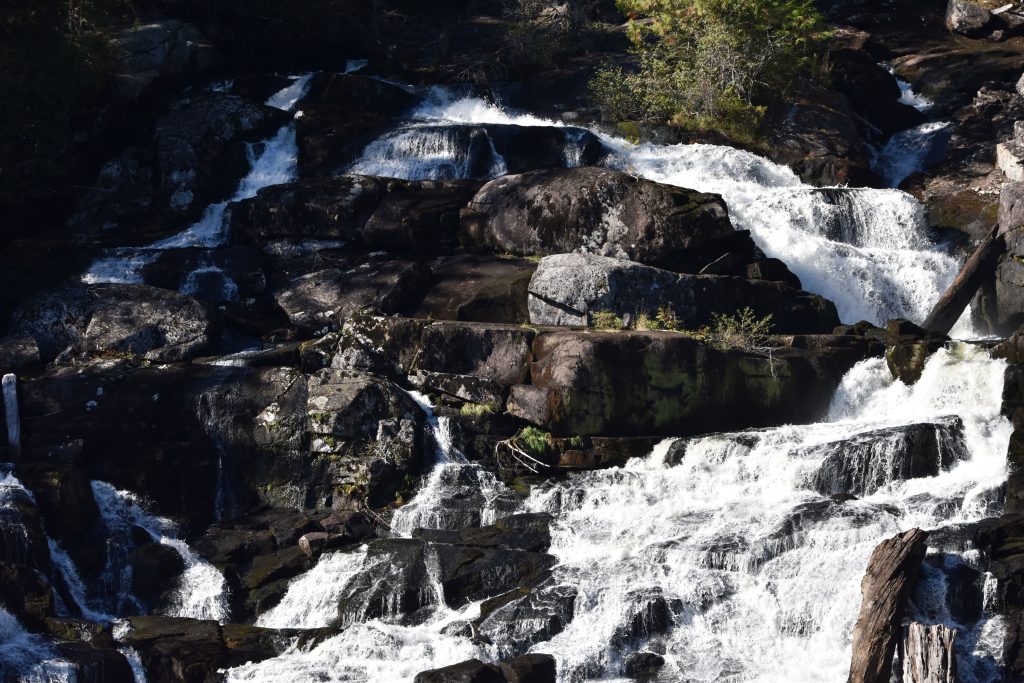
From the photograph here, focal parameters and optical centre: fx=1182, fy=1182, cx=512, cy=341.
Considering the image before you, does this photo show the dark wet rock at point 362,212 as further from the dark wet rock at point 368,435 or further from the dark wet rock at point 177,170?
the dark wet rock at point 368,435

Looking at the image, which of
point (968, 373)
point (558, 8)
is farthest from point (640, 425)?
point (558, 8)

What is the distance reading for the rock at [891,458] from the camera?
14.4 m

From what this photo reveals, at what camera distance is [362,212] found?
21984 mm

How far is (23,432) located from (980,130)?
2003cm

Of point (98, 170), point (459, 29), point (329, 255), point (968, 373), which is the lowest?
point (968, 373)

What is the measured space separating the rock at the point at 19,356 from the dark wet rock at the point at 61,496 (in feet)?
10.6

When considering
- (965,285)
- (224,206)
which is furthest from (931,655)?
(224,206)

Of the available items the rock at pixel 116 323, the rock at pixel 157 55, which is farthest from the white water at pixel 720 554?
the rock at pixel 157 55

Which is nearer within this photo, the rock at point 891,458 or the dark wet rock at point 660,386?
the rock at point 891,458

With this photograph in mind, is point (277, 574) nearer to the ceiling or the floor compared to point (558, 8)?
nearer to the floor

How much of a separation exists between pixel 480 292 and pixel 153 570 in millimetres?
7078

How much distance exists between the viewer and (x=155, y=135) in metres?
26.0

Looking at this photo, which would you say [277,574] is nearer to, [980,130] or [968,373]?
[968,373]

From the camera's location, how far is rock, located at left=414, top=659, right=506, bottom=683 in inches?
462
